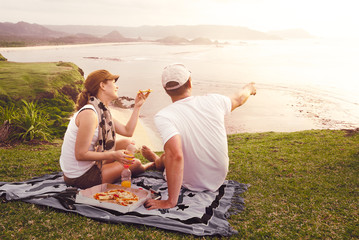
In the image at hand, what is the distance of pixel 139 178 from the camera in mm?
5434

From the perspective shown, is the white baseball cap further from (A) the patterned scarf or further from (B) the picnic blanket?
(B) the picnic blanket

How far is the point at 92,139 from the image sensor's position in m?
4.48

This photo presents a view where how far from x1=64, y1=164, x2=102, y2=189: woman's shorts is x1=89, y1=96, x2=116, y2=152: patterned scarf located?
0.33 m

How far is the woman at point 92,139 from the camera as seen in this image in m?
4.23

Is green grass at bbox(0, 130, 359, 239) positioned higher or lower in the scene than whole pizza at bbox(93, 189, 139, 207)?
lower

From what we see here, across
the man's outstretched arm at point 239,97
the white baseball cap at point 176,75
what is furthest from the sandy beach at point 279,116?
the white baseball cap at point 176,75

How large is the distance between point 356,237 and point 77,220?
3.41m

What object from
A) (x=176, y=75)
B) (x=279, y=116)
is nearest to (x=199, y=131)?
(x=176, y=75)

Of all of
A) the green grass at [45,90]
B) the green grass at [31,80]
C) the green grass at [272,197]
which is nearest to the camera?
the green grass at [272,197]

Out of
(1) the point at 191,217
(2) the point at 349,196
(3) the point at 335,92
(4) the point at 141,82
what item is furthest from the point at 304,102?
(1) the point at 191,217

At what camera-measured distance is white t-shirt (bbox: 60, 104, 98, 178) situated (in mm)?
4387

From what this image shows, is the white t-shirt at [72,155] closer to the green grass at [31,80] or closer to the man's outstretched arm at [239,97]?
the man's outstretched arm at [239,97]

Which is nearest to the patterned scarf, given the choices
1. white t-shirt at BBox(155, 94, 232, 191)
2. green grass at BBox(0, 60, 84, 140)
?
white t-shirt at BBox(155, 94, 232, 191)

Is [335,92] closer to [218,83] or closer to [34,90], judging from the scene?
[218,83]
